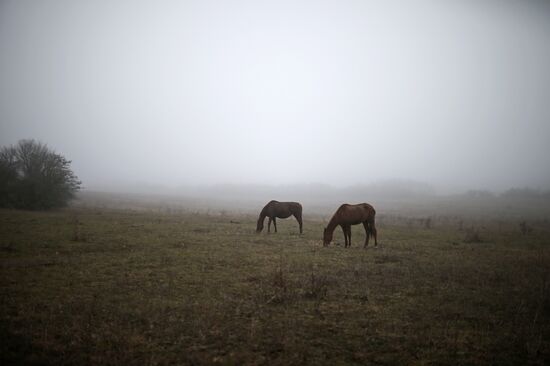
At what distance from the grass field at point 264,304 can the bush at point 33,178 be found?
17.1 metres

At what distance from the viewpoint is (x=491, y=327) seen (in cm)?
688

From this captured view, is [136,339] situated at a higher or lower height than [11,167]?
lower

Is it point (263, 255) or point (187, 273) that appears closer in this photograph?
point (187, 273)

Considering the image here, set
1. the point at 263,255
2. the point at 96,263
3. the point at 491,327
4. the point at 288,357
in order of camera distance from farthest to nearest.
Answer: the point at 263,255 → the point at 96,263 → the point at 491,327 → the point at 288,357

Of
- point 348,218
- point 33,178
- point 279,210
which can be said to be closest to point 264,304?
point 348,218

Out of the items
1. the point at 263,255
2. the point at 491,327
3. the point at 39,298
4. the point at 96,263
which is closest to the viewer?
the point at 491,327

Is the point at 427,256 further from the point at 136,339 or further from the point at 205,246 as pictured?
the point at 136,339

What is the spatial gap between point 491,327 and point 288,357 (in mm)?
5081

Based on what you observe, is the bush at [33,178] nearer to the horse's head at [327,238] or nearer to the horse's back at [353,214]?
the horse's head at [327,238]

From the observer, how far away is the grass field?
18.4 ft

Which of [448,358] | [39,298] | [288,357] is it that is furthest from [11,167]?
[448,358]

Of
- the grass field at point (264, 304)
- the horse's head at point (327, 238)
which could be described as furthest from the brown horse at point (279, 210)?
the grass field at point (264, 304)

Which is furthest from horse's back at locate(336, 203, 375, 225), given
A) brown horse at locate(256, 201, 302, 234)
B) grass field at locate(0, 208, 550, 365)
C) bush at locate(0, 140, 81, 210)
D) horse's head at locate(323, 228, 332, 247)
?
bush at locate(0, 140, 81, 210)

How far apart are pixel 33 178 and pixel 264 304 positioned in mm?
32881
